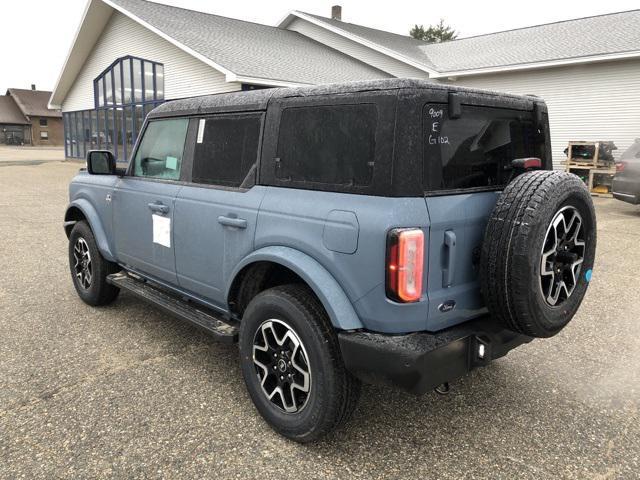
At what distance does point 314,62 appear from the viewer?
19.8m

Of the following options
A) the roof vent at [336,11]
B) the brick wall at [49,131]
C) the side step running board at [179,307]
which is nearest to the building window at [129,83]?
the roof vent at [336,11]

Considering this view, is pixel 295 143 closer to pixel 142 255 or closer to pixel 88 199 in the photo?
pixel 142 255

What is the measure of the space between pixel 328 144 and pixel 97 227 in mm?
2733

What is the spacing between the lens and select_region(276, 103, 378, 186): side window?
2.44 metres

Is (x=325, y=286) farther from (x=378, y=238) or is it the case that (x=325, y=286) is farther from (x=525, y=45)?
(x=525, y=45)

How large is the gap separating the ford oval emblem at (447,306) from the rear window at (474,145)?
1.79 feet

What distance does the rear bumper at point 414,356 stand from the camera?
2.27 m

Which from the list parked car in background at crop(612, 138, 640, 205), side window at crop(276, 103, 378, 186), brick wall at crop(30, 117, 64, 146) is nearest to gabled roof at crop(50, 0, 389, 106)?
parked car in background at crop(612, 138, 640, 205)

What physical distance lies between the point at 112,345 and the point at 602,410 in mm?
3417

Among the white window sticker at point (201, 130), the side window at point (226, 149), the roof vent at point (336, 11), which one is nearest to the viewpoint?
the side window at point (226, 149)

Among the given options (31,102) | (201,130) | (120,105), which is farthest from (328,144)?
(31,102)

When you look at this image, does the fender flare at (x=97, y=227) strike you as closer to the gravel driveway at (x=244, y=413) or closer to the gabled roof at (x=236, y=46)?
the gravel driveway at (x=244, y=413)

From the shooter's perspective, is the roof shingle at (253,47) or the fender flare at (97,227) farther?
the roof shingle at (253,47)

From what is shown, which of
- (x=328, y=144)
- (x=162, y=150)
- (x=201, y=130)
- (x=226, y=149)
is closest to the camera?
(x=328, y=144)
